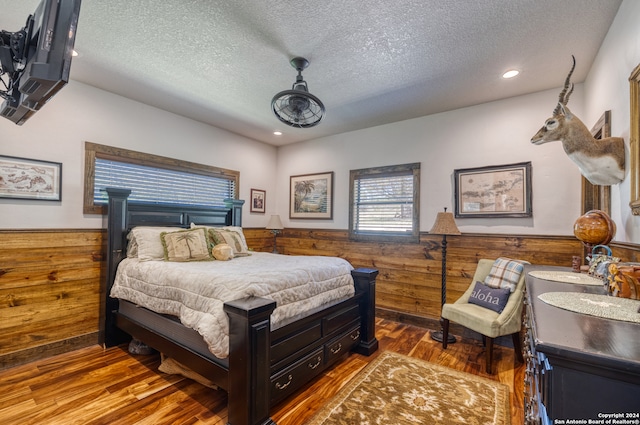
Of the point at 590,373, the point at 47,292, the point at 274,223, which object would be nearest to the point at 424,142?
the point at 274,223

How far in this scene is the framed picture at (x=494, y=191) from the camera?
3090 mm

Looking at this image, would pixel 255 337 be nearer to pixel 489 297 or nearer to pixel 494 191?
pixel 489 297

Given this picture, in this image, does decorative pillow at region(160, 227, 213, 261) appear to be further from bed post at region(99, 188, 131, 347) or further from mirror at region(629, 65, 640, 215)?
mirror at region(629, 65, 640, 215)

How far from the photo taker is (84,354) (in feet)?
9.18

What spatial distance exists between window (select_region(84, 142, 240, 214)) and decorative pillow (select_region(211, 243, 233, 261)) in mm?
1200

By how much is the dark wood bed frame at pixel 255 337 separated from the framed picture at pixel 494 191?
61.0 inches

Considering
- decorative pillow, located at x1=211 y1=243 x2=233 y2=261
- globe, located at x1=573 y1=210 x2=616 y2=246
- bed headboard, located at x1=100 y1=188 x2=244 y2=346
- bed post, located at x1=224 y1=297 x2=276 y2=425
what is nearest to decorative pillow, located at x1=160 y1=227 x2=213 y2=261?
decorative pillow, located at x1=211 y1=243 x2=233 y2=261

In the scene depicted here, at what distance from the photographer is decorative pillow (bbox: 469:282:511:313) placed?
271 cm

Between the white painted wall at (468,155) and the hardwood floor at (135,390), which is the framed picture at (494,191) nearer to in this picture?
the white painted wall at (468,155)

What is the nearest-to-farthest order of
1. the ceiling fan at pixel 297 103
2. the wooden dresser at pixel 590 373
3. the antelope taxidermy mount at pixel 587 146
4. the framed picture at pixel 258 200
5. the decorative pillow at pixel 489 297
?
the wooden dresser at pixel 590 373 < the antelope taxidermy mount at pixel 587 146 < the ceiling fan at pixel 297 103 < the decorative pillow at pixel 489 297 < the framed picture at pixel 258 200

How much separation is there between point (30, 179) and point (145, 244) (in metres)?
1.15

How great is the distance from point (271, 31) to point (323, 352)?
2.58 meters

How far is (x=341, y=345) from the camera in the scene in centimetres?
257

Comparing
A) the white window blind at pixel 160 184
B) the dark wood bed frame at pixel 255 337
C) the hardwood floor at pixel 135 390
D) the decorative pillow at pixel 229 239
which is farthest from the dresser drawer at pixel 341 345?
the white window blind at pixel 160 184
